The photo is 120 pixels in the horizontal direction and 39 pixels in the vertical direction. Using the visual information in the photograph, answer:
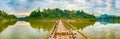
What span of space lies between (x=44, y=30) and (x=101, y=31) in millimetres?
1351

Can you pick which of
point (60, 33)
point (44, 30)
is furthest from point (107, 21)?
point (44, 30)

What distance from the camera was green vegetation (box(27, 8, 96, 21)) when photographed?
6422 mm

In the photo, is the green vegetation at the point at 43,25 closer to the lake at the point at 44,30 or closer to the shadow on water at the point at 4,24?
the lake at the point at 44,30

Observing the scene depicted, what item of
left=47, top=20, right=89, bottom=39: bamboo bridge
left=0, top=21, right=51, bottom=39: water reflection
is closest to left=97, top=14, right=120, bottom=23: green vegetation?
left=47, top=20, right=89, bottom=39: bamboo bridge

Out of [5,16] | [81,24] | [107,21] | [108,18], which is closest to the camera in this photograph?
[5,16]

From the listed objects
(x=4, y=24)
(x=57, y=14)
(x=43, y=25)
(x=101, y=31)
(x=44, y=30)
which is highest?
(x=57, y=14)

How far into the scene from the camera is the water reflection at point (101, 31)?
6.67 metres

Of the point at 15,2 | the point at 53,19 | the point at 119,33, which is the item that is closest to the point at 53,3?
the point at 53,19

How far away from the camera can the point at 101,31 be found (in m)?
6.71

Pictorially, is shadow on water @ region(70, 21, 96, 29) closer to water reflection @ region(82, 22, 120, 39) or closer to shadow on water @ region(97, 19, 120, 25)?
water reflection @ region(82, 22, 120, 39)

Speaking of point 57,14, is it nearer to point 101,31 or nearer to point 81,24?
point 81,24

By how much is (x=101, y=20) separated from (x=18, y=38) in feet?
6.48

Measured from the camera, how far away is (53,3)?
6.38 metres

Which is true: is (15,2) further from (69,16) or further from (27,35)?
(69,16)
